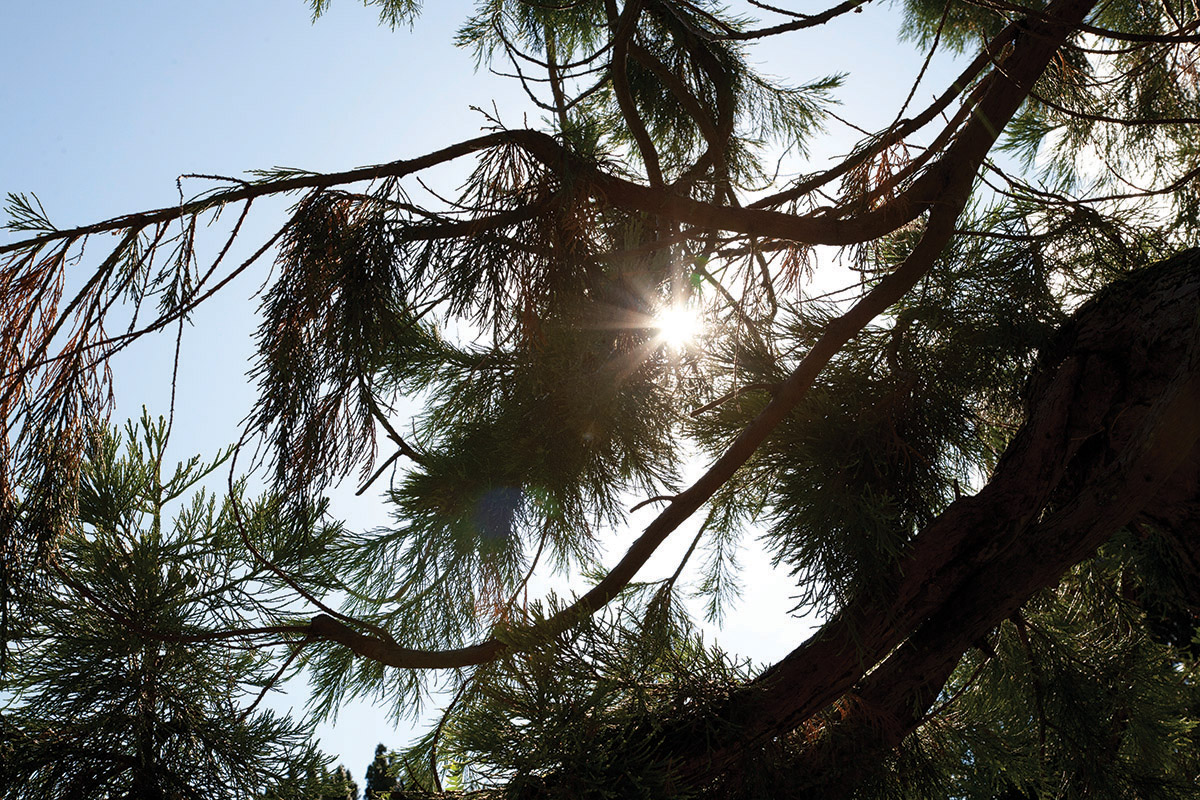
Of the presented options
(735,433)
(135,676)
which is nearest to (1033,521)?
(735,433)

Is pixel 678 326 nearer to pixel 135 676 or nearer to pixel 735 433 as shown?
pixel 735 433

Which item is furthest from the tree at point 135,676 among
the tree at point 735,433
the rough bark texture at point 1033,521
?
the rough bark texture at point 1033,521

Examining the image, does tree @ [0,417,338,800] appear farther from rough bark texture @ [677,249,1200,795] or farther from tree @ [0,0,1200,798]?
rough bark texture @ [677,249,1200,795]

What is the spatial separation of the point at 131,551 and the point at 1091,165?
7.14ft

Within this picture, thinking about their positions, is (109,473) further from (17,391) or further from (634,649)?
(634,649)

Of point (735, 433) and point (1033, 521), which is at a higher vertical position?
point (735, 433)

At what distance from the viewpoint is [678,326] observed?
51.9 inches

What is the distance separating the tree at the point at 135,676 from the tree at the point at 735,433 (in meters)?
0.07

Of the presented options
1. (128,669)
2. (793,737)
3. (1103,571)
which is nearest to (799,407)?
(793,737)

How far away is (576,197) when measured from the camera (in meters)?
0.90

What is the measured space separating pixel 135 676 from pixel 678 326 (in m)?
0.88

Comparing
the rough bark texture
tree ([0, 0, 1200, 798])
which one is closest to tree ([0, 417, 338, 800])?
tree ([0, 0, 1200, 798])

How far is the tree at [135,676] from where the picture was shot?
849 mm

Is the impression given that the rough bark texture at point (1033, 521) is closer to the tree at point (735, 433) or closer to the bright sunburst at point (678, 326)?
the tree at point (735, 433)
